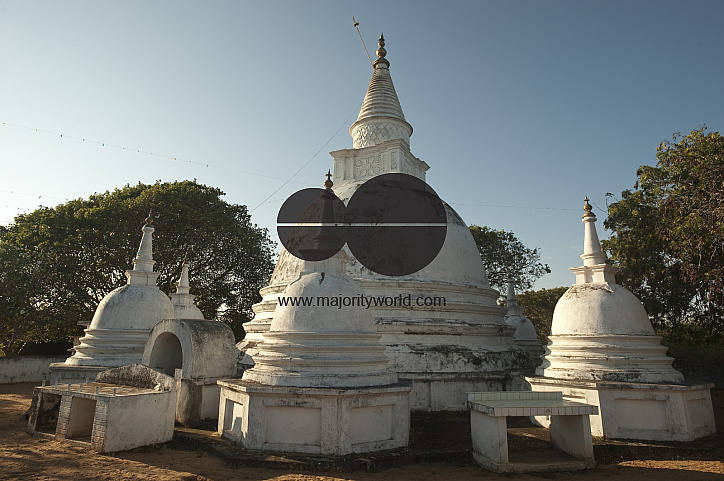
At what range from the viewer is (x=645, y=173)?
56.4 feet

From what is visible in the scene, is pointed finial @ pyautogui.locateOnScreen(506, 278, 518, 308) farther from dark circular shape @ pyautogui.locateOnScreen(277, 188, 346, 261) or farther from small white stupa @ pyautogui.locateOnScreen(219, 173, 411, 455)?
small white stupa @ pyautogui.locateOnScreen(219, 173, 411, 455)

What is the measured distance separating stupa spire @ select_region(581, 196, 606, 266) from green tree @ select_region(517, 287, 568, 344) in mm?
24729

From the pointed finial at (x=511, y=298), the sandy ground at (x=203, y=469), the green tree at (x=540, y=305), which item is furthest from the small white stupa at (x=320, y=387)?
the green tree at (x=540, y=305)

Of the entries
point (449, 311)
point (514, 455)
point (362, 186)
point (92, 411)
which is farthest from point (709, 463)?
point (92, 411)

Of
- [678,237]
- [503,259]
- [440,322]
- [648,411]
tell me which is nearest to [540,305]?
[503,259]

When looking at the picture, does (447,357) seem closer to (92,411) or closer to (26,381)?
(92,411)

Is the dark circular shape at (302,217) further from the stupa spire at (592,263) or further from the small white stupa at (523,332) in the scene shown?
the small white stupa at (523,332)

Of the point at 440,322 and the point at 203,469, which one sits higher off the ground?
the point at 440,322

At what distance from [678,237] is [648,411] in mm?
7435

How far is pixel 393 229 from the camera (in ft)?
44.4

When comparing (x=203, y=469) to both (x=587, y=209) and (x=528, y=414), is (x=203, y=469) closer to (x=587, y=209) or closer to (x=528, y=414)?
(x=528, y=414)

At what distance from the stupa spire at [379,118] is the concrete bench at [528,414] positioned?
11.4 m

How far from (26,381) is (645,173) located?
1100 inches

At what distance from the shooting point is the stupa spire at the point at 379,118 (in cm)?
1772
